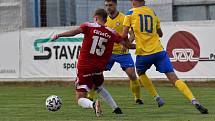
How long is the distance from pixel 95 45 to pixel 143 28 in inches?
59.7

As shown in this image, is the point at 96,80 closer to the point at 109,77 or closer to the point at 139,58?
the point at 139,58

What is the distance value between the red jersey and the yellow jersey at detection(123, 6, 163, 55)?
45.2 inches

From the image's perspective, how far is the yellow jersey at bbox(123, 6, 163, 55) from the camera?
11.9m

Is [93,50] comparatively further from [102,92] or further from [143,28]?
[143,28]

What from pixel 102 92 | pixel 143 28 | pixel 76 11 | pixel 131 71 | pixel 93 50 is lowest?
pixel 102 92

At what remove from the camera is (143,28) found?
11906 millimetres

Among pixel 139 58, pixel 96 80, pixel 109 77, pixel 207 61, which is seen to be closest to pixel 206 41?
pixel 207 61

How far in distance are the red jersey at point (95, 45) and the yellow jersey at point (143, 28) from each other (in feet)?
3.77

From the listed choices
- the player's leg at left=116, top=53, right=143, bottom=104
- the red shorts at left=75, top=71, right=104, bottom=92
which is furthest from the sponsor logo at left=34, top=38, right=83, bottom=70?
the red shorts at left=75, top=71, right=104, bottom=92

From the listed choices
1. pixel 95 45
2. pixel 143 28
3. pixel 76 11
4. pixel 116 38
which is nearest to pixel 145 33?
pixel 143 28

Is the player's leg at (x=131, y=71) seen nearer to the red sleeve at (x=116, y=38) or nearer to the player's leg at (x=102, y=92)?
the player's leg at (x=102, y=92)

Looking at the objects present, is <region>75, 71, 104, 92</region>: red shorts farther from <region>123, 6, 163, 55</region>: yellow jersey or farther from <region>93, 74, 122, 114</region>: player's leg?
<region>123, 6, 163, 55</region>: yellow jersey

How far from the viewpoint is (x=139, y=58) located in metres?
12.2

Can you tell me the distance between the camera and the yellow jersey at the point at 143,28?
11.9 m
